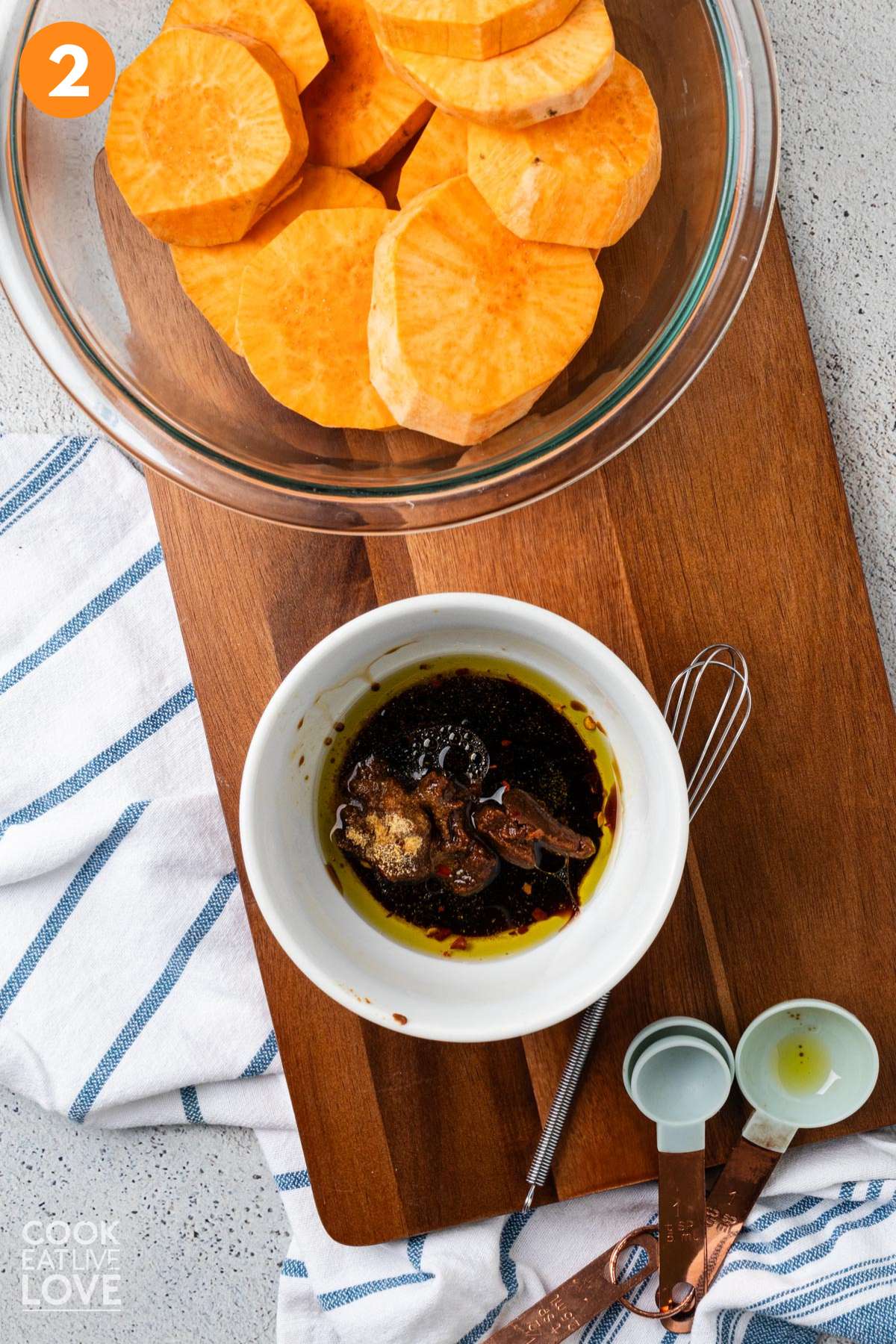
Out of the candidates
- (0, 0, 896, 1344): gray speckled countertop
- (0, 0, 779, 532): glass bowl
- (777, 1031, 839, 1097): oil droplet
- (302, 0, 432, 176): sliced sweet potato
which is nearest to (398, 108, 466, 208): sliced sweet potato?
(302, 0, 432, 176): sliced sweet potato

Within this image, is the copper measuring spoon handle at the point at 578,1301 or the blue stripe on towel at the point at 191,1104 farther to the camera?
the blue stripe on towel at the point at 191,1104

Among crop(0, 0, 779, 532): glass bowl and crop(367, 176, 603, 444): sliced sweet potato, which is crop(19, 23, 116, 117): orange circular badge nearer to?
crop(0, 0, 779, 532): glass bowl

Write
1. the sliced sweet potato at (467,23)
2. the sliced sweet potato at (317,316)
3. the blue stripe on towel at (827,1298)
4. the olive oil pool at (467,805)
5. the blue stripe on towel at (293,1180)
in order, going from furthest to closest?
the blue stripe on towel at (293,1180), the blue stripe on towel at (827,1298), the olive oil pool at (467,805), the sliced sweet potato at (317,316), the sliced sweet potato at (467,23)

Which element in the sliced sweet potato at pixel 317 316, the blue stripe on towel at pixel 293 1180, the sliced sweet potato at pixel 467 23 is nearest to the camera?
the sliced sweet potato at pixel 467 23

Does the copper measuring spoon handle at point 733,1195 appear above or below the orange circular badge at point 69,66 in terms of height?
below

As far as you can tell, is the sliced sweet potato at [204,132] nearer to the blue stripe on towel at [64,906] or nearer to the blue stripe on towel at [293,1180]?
the blue stripe on towel at [64,906]

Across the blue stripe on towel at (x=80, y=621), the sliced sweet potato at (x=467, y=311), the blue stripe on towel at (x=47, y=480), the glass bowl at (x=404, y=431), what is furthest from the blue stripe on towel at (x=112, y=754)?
the sliced sweet potato at (x=467, y=311)
